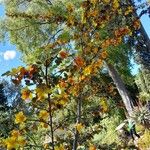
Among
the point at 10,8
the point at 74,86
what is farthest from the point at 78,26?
the point at 10,8

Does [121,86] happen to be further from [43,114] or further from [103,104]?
[43,114]

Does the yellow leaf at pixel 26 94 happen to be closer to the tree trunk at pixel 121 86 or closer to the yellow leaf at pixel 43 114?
the yellow leaf at pixel 43 114

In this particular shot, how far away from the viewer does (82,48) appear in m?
3.80

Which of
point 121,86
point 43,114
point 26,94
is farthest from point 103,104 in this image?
point 121,86

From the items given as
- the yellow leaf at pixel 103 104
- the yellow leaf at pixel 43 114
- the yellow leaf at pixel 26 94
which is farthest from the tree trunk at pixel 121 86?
the yellow leaf at pixel 26 94

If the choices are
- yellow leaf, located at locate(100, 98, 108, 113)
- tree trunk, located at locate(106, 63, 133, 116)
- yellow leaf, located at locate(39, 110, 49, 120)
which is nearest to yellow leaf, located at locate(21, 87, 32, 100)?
yellow leaf, located at locate(39, 110, 49, 120)

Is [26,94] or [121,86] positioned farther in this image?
[121,86]

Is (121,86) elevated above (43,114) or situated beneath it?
elevated above

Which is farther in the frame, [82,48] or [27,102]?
[82,48]

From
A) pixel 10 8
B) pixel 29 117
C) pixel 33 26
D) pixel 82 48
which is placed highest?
pixel 10 8

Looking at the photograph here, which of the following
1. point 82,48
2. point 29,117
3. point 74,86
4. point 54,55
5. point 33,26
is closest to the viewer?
point 54,55

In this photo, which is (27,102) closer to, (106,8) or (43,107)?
(43,107)

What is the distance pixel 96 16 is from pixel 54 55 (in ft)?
4.57

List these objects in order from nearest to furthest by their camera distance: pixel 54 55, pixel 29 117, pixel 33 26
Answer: pixel 54 55 < pixel 29 117 < pixel 33 26
